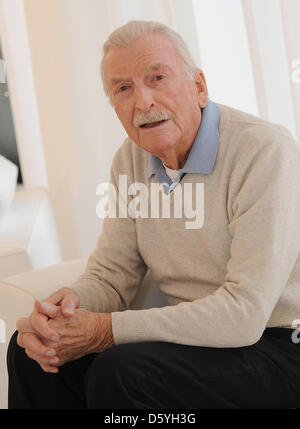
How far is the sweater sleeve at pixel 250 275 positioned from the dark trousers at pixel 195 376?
34 mm

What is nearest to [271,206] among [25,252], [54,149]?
[25,252]

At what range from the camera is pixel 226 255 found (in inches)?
56.1

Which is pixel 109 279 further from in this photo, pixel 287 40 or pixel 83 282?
pixel 287 40

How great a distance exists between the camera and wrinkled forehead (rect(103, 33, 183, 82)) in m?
1.43

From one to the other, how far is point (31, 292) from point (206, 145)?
1.76 feet

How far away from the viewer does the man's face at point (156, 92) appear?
1.44 metres

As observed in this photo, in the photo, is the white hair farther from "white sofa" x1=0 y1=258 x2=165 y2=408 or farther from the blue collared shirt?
"white sofa" x1=0 y1=258 x2=165 y2=408

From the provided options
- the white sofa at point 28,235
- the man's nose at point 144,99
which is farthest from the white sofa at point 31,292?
the man's nose at point 144,99
